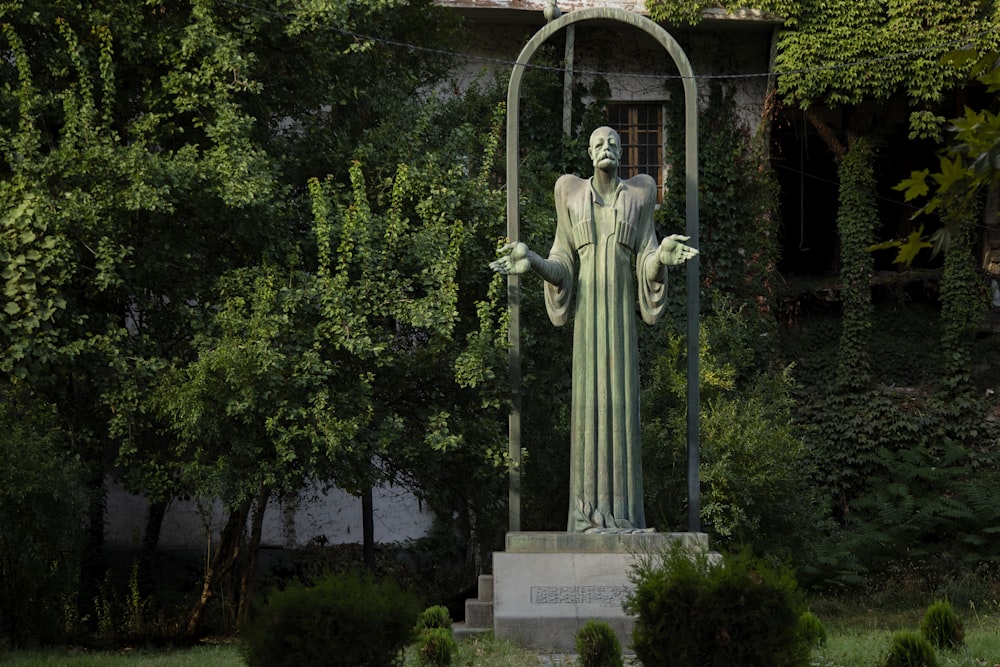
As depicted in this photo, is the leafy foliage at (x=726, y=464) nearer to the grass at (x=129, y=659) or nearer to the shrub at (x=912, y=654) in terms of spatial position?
the grass at (x=129, y=659)

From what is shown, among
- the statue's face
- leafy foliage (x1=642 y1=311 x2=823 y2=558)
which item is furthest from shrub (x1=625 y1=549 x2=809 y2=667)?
leafy foliage (x1=642 y1=311 x2=823 y2=558)

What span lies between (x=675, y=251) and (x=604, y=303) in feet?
2.25

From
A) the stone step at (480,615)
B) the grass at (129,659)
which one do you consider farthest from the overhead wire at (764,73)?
the stone step at (480,615)

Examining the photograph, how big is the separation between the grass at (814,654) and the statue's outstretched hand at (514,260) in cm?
258

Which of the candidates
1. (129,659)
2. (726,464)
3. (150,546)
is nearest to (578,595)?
(129,659)

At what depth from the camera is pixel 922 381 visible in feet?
72.6

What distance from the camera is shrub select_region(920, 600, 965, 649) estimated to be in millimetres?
9398

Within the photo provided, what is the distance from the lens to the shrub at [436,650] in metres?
8.29

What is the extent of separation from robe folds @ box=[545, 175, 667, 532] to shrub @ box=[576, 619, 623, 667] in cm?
205

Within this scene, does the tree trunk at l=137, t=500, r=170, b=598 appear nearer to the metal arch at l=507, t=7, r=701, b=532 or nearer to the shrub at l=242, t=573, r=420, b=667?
the metal arch at l=507, t=7, r=701, b=532

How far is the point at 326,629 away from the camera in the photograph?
692cm

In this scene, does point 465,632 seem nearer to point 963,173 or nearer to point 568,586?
point 568,586

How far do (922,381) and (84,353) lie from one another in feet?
45.1

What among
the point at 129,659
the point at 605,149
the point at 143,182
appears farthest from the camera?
the point at 143,182
